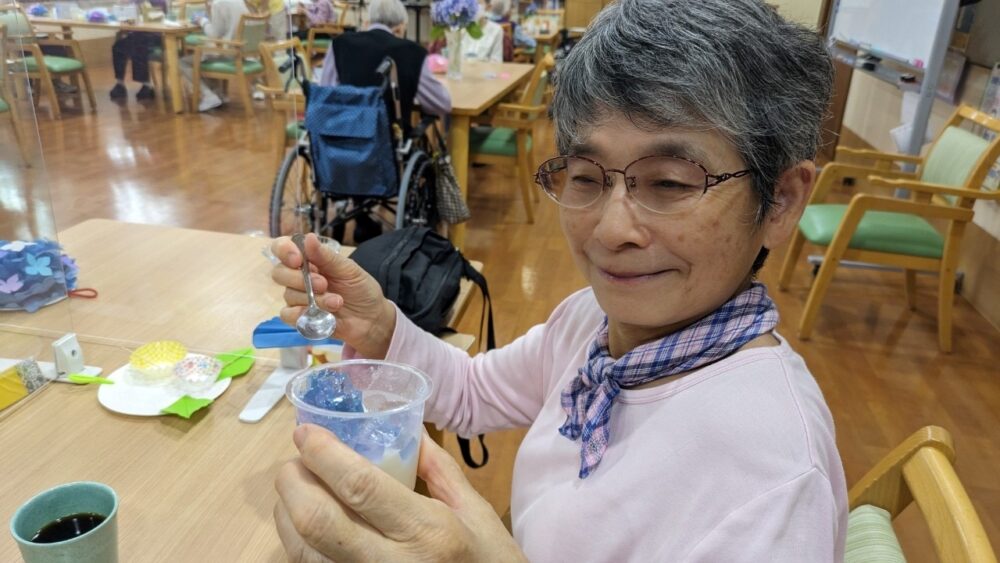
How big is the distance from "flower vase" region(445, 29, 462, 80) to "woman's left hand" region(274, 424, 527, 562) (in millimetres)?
3941

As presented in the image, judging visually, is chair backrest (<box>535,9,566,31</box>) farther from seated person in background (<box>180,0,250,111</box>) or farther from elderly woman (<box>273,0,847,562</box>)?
elderly woman (<box>273,0,847,562</box>)

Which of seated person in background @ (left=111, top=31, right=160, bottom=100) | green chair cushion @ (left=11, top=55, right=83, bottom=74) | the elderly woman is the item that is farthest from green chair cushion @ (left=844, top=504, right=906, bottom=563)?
seated person in background @ (left=111, top=31, right=160, bottom=100)

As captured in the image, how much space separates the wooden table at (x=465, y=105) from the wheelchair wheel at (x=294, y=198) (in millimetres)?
771

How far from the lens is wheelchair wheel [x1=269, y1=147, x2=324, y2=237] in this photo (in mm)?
3072

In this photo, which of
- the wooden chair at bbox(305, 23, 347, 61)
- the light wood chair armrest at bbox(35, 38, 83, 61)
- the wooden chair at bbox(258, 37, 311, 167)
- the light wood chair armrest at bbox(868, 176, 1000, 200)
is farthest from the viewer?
the wooden chair at bbox(305, 23, 347, 61)

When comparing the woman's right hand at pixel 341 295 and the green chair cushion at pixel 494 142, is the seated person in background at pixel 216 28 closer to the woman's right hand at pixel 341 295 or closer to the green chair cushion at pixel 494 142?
the woman's right hand at pixel 341 295

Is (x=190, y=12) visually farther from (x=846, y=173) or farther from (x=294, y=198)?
(x=846, y=173)

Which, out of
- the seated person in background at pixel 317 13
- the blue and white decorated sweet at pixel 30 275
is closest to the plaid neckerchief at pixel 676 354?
the blue and white decorated sweet at pixel 30 275

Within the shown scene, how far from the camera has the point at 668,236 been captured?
74cm

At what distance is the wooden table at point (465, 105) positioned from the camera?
354 centimetres

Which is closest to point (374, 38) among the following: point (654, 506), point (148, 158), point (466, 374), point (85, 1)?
point (148, 158)

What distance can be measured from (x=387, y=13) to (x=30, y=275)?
Result: 108 inches

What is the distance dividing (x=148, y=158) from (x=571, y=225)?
1.57 meters

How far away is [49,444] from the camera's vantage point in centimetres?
94
